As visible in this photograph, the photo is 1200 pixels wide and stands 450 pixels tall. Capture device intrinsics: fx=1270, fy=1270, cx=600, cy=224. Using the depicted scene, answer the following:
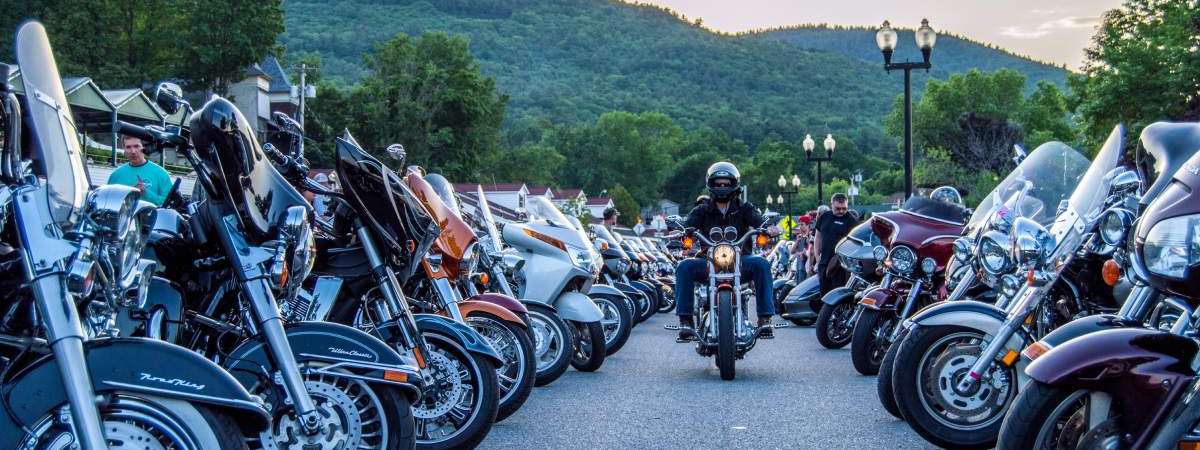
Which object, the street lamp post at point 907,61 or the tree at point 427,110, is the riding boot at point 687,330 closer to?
the street lamp post at point 907,61

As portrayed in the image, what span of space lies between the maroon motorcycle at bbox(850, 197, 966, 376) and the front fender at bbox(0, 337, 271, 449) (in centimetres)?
615

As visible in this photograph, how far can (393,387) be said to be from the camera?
14.0 feet

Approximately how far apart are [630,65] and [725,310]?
461 feet

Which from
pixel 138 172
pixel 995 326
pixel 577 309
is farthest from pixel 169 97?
pixel 577 309

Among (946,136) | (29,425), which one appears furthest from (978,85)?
(29,425)

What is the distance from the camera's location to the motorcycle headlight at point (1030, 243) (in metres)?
5.30

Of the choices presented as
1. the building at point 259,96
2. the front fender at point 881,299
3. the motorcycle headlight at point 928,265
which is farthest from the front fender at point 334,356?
the building at point 259,96

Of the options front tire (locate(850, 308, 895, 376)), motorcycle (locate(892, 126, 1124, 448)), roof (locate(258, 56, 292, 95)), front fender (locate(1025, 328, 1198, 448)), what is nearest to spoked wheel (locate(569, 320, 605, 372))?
front tire (locate(850, 308, 895, 376))

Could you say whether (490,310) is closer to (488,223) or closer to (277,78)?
(488,223)

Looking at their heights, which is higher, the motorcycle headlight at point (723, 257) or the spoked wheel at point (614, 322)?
the motorcycle headlight at point (723, 257)

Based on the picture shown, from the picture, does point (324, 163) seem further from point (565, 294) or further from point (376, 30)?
point (376, 30)

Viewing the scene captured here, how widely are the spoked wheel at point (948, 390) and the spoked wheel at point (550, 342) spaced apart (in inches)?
113

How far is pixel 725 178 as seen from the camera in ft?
33.0

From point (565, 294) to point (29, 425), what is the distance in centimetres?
650
